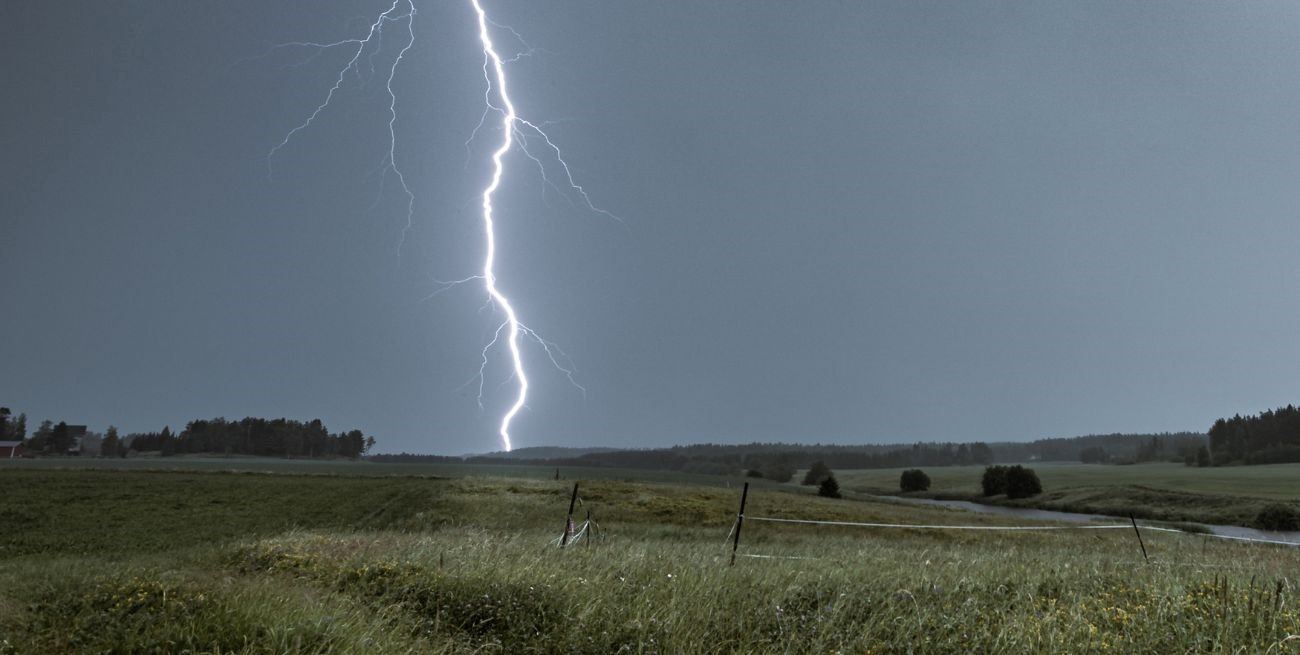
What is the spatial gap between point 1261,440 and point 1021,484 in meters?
67.9

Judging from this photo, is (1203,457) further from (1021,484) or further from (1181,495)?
(1181,495)

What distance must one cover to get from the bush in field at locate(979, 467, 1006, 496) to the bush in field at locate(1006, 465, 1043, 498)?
6.46 feet

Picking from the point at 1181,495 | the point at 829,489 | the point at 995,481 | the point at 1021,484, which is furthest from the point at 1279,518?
the point at 995,481

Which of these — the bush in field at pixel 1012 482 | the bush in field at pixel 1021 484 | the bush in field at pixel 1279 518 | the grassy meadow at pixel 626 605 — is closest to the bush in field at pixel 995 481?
the bush in field at pixel 1012 482

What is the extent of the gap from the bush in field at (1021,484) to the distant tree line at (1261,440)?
57174 millimetres

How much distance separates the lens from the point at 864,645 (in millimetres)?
6152

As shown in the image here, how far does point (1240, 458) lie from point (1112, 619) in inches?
6577

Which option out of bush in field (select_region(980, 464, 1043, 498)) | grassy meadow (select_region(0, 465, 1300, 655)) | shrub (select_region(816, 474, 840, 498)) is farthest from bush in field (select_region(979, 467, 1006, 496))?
grassy meadow (select_region(0, 465, 1300, 655))

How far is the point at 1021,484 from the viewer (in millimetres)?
105250

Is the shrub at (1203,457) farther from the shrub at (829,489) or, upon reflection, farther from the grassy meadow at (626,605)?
the grassy meadow at (626,605)

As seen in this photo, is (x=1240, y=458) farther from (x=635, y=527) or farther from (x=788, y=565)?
(x=788, y=565)

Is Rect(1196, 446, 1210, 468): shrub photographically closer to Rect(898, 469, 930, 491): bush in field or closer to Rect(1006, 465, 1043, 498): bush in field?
Rect(898, 469, 930, 491): bush in field

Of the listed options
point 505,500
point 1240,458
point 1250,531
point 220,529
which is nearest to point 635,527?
point 505,500

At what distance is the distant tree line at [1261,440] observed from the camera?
12769 centimetres
